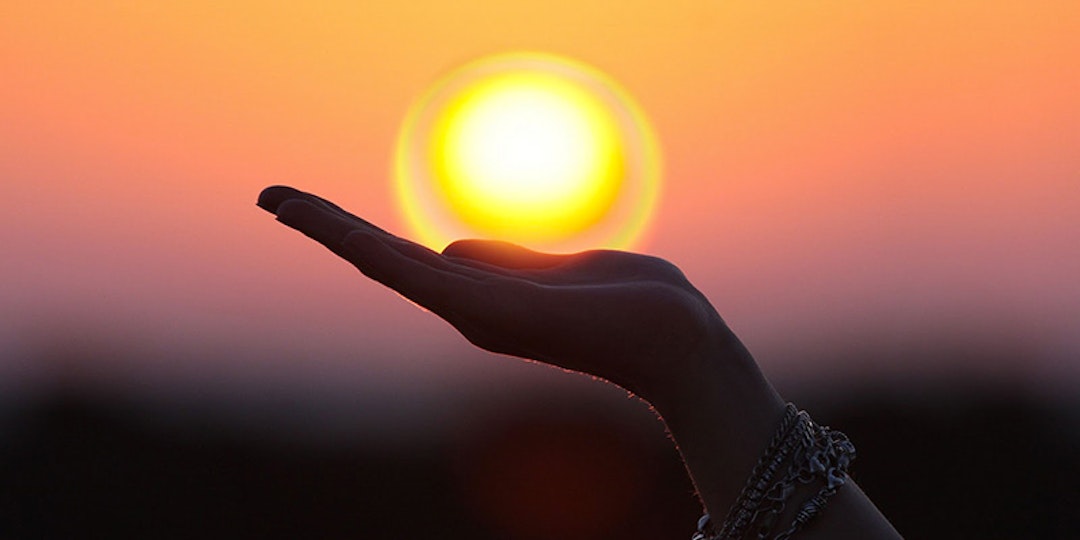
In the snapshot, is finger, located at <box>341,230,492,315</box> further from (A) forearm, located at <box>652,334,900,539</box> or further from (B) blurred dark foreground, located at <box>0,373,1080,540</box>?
(B) blurred dark foreground, located at <box>0,373,1080,540</box>

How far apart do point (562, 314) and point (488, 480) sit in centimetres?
2962

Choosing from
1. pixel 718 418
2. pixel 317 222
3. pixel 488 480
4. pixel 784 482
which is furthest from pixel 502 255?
pixel 488 480

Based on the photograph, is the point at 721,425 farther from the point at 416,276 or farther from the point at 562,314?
the point at 416,276

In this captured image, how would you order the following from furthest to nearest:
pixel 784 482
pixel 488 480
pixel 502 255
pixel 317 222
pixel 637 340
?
pixel 488 480 → pixel 502 255 → pixel 317 222 → pixel 637 340 → pixel 784 482

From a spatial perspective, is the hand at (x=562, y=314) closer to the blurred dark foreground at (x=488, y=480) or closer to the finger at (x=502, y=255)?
the finger at (x=502, y=255)

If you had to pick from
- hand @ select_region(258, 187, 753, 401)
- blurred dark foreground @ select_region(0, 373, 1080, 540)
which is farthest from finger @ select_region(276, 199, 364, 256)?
blurred dark foreground @ select_region(0, 373, 1080, 540)

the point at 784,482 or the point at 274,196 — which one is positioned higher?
the point at 274,196

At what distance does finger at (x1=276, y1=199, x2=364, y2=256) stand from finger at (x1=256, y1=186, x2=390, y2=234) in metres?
0.05

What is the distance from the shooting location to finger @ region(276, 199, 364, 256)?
4500 millimetres

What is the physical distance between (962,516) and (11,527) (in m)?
26.3

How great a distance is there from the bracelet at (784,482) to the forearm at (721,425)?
0.04m

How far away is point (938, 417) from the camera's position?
1556 inches

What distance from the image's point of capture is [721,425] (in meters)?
4.33

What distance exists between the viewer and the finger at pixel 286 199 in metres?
4.75
